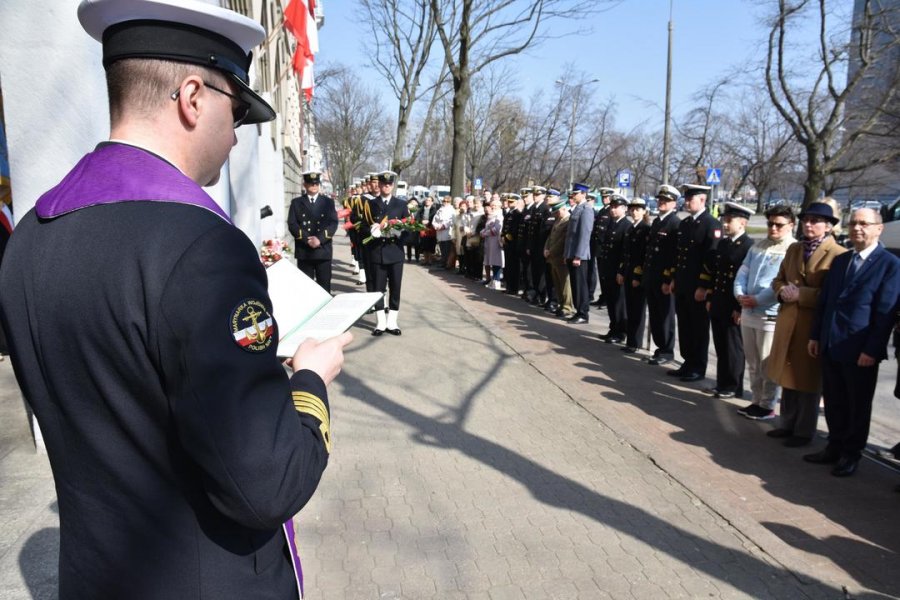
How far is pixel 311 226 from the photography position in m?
9.92

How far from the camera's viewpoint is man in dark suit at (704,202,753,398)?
675 cm

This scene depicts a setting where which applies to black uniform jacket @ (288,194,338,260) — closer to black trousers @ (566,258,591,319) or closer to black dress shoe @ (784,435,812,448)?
black trousers @ (566,258,591,319)

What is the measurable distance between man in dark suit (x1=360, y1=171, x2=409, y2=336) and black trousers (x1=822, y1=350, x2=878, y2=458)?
567 cm

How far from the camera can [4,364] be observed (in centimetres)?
671

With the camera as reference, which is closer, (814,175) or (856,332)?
(856,332)

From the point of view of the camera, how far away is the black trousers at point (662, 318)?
8281mm

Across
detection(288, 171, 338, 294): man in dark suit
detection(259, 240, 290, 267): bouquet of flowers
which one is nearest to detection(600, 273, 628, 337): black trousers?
detection(288, 171, 338, 294): man in dark suit

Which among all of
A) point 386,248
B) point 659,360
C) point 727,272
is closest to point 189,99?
point 727,272

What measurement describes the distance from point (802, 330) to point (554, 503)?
8.98 feet

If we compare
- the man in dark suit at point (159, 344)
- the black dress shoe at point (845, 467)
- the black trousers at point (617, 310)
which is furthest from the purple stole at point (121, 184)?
the black trousers at point (617, 310)

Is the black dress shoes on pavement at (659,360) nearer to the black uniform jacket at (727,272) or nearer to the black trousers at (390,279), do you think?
the black uniform jacket at (727,272)

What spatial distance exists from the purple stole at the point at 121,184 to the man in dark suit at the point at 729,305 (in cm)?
638

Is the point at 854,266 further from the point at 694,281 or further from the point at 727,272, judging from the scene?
the point at 694,281

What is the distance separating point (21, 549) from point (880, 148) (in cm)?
3226
